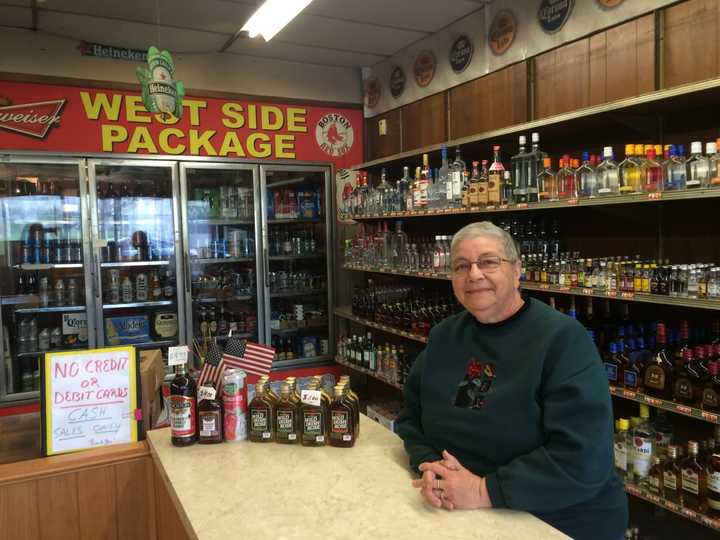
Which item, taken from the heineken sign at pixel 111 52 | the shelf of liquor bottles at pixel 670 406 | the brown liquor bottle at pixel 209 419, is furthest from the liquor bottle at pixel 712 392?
the heineken sign at pixel 111 52

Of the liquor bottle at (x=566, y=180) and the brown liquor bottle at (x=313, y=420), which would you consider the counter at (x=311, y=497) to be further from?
the liquor bottle at (x=566, y=180)

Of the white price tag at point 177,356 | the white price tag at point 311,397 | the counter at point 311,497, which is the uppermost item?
the white price tag at point 177,356

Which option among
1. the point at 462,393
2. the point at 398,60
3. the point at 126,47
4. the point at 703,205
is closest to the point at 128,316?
the point at 126,47

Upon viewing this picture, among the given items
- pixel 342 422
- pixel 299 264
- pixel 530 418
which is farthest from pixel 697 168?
pixel 299 264

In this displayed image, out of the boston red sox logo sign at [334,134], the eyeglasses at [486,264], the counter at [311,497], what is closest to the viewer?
the counter at [311,497]

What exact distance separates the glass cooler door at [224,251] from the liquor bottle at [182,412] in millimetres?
3041

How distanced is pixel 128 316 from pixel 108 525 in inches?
126

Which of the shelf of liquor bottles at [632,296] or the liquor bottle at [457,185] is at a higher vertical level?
the liquor bottle at [457,185]

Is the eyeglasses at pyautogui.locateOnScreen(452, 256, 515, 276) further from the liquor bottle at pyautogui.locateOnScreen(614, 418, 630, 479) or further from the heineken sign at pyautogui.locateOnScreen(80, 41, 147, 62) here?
the heineken sign at pyautogui.locateOnScreen(80, 41, 147, 62)

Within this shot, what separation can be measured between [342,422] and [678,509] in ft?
5.39

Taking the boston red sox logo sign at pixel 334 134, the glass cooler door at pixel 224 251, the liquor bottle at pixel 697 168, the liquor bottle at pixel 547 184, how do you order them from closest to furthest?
the liquor bottle at pixel 697 168 < the liquor bottle at pixel 547 184 < the glass cooler door at pixel 224 251 < the boston red sox logo sign at pixel 334 134

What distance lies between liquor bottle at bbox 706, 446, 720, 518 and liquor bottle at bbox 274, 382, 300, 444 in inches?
68.4

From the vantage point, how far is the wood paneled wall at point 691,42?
275cm

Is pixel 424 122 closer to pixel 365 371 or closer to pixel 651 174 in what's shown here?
pixel 365 371
